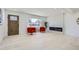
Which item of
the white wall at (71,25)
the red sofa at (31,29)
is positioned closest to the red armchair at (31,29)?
the red sofa at (31,29)

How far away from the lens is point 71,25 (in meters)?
2.11

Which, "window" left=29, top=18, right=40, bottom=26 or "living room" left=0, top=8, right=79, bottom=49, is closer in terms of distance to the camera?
"living room" left=0, top=8, right=79, bottom=49

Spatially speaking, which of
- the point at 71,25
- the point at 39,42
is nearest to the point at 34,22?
the point at 39,42

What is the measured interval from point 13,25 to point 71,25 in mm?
1228

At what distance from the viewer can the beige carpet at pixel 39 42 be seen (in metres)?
2.04

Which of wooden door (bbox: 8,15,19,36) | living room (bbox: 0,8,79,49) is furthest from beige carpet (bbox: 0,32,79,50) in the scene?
wooden door (bbox: 8,15,19,36)

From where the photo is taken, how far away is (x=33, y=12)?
2115 millimetres

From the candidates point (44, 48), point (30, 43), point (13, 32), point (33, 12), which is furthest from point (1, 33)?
point (44, 48)

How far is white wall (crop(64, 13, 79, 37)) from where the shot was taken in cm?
206

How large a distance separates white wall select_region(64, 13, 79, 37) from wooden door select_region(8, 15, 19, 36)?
1032mm

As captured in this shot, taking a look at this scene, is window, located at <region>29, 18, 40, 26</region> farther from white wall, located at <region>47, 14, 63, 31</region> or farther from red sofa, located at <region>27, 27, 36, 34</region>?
white wall, located at <region>47, 14, 63, 31</region>

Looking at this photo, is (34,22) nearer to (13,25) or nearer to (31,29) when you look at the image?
(31,29)

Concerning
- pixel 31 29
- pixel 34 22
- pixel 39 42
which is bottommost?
pixel 39 42

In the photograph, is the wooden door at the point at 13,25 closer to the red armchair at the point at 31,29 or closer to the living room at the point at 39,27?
the living room at the point at 39,27
